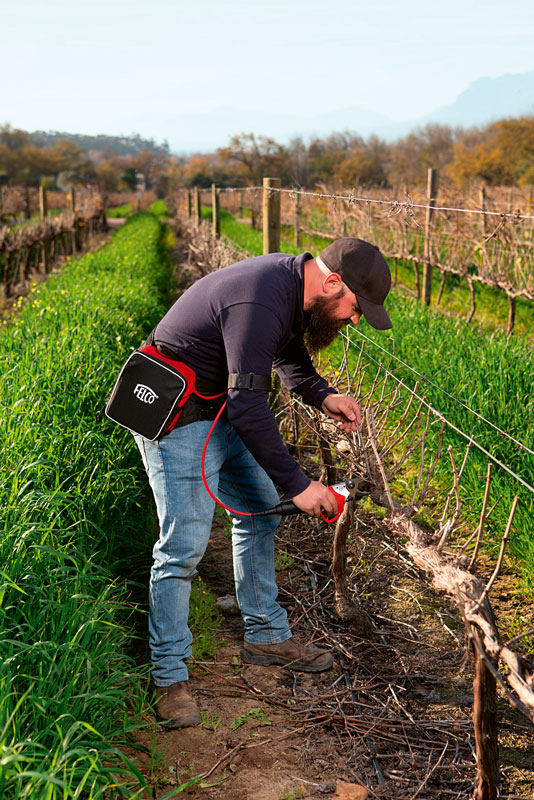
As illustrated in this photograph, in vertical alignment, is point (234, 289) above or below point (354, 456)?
above

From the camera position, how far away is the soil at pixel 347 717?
91.0 inches

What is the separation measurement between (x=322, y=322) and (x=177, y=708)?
4.98ft

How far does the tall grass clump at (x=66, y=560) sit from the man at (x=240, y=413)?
0.63 feet

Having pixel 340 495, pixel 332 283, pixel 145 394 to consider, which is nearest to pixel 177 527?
pixel 145 394

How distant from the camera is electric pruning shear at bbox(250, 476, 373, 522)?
2.59 metres

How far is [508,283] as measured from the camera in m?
8.49

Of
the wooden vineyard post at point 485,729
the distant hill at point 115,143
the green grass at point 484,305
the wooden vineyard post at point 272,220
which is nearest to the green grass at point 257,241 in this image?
the green grass at point 484,305

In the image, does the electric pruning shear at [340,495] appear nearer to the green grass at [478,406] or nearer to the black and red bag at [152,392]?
the black and red bag at [152,392]

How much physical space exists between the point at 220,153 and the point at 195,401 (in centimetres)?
6482

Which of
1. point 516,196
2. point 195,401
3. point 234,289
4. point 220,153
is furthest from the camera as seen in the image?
point 220,153

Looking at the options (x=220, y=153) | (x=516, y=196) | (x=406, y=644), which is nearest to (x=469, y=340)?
(x=406, y=644)

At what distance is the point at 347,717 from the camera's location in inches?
102

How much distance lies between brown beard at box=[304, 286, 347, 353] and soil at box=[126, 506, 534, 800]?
4.46ft

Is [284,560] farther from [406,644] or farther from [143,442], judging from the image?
[143,442]
